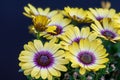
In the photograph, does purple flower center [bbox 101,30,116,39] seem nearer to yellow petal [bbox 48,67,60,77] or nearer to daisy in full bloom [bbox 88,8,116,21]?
daisy in full bloom [bbox 88,8,116,21]

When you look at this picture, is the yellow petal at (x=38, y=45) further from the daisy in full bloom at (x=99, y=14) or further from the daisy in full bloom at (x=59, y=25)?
the daisy in full bloom at (x=99, y=14)

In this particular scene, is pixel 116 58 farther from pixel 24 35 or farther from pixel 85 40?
pixel 24 35

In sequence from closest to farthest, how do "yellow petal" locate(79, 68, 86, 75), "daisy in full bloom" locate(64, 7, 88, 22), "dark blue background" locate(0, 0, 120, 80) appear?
"yellow petal" locate(79, 68, 86, 75), "daisy in full bloom" locate(64, 7, 88, 22), "dark blue background" locate(0, 0, 120, 80)

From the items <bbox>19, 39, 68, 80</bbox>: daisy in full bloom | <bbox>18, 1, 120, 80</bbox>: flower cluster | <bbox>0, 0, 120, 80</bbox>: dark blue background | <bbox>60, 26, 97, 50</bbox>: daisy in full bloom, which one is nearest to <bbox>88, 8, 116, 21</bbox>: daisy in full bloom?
<bbox>18, 1, 120, 80</bbox>: flower cluster

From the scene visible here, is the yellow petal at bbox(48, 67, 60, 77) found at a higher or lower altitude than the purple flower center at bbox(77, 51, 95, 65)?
lower

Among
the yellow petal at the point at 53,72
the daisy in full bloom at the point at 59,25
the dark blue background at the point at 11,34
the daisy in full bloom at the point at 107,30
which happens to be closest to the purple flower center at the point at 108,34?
the daisy in full bloom at the point at 107,30

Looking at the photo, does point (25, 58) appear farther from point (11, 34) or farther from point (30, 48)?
point (11, 34)
